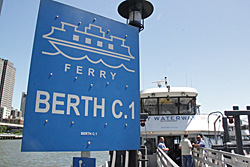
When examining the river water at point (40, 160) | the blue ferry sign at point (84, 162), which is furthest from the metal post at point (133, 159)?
the river water at point (40, 160)

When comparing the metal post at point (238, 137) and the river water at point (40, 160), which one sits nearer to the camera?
the metal post at point (238, 137)

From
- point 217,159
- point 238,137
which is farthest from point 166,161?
point 238,137

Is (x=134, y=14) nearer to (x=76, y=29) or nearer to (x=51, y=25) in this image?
(x=76, y=29)

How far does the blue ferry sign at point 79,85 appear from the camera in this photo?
2057mm

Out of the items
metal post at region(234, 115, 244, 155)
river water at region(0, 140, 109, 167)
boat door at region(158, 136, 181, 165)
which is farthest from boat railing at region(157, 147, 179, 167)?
river water at region(0, 140, 109, 167)

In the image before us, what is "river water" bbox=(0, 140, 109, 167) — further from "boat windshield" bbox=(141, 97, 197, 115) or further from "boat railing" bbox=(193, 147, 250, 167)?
"boat railing" bbox=(193, 147, 250, 167)

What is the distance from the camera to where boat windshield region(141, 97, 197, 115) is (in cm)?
1211

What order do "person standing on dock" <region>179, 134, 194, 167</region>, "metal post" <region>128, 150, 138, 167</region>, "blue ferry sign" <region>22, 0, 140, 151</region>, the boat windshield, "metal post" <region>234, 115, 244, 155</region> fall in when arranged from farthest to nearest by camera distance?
the boat windshield
"metal post" <region>234, 115, 244, 155</region>
"person standing on dock" <region>179, 134, 194, 167</region>
"metal post" <region>128, 150, 138, 167</region>
"blue ferry sign" <region>22, 0, 140, 151</region>

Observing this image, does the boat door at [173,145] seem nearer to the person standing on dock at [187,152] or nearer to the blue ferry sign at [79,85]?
the person standing on dock at [187,152]

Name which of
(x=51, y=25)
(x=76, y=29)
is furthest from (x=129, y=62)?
(x=51, y=25)

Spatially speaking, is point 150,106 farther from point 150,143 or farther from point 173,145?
point 173,145

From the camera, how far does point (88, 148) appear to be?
7.22 ft

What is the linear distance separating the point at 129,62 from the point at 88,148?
1102mm

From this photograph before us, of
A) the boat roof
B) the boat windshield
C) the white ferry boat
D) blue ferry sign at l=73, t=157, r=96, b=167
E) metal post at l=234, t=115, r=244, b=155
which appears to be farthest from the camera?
the boat roof
